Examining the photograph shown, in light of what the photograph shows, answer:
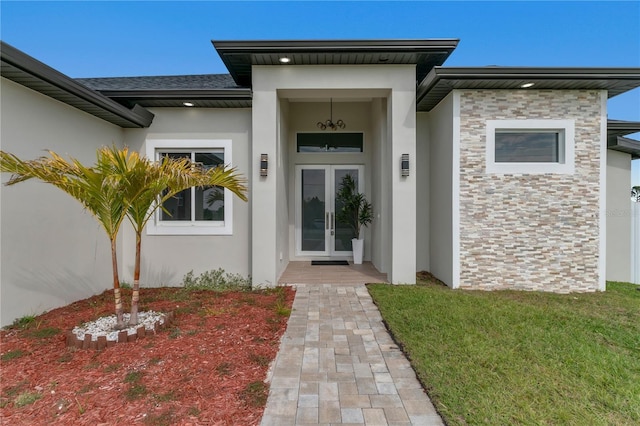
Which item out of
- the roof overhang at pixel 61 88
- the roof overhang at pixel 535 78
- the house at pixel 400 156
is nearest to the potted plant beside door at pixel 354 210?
the house at pixel 400 156

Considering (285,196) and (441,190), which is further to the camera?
(285,196)

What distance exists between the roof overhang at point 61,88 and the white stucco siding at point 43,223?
0.47ft

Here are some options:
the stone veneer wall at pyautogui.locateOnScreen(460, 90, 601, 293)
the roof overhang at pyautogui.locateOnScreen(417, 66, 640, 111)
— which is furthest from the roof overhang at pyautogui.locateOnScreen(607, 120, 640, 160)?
the stone veneer wall at pyautogui.locateOnScreen(460, 90, 601, 293)

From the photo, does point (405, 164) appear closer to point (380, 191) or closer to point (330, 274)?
point (380, 191)

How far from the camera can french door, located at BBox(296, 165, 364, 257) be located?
8.38 meters

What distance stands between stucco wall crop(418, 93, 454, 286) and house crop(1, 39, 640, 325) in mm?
44

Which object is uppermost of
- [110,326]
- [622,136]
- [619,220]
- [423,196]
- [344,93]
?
[344,93]

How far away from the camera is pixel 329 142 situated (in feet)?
27.8

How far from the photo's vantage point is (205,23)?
9.41 m

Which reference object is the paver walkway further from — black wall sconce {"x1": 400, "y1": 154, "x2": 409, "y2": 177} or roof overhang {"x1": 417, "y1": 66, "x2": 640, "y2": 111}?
roof overhang {"x1": 417, "y1": 66, "x2": 640, "y2": 111}

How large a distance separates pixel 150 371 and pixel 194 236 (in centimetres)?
358

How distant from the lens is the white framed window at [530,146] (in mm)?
5727

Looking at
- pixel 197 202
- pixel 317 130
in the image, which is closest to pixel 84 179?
pixel 197 202

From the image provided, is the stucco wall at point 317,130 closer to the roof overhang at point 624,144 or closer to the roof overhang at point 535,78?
the roof overhang at point 535,78
